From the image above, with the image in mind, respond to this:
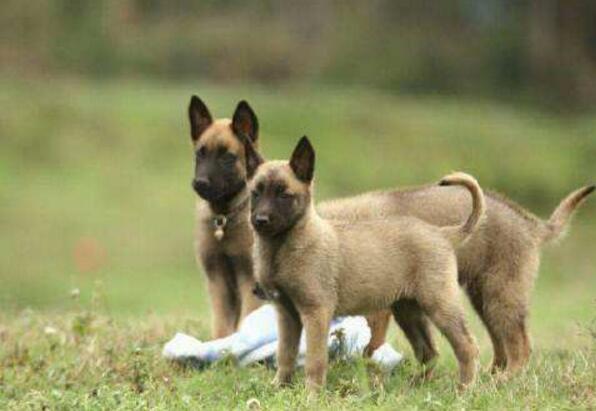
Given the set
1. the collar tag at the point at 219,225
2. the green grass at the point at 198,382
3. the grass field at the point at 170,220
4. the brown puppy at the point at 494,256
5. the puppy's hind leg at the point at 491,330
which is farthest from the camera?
the collar tag at the point at 219,225

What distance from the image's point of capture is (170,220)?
2198 cm

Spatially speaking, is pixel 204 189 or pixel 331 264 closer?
pixel 331 264

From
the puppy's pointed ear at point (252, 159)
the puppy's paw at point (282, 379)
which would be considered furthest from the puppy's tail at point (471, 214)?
the puppy's paw at point (282, 379)

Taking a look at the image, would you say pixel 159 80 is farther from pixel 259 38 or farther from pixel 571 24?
pixel 571 24

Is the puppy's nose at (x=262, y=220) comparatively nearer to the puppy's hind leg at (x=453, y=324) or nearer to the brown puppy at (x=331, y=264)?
the brown puppy at (x=331, y=264)

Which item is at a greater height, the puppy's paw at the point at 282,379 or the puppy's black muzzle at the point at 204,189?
the puppy's black muzzle at the point at 204,189

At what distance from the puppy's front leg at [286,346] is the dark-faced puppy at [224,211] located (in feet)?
4.27

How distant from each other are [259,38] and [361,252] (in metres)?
24.7

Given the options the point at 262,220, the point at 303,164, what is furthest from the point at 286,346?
the point at 303,164

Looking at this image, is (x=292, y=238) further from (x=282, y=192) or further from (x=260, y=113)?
(x=260, y=113)

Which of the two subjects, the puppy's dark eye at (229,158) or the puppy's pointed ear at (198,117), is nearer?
the puppy's dark eye at (229,158)

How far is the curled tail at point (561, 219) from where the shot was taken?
9578mm

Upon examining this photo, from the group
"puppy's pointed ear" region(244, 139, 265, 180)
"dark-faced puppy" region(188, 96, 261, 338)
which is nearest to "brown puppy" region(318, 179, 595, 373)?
"dark-faced puppy" region(188, 96, 261, 338)

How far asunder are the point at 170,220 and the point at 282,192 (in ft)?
45.3
